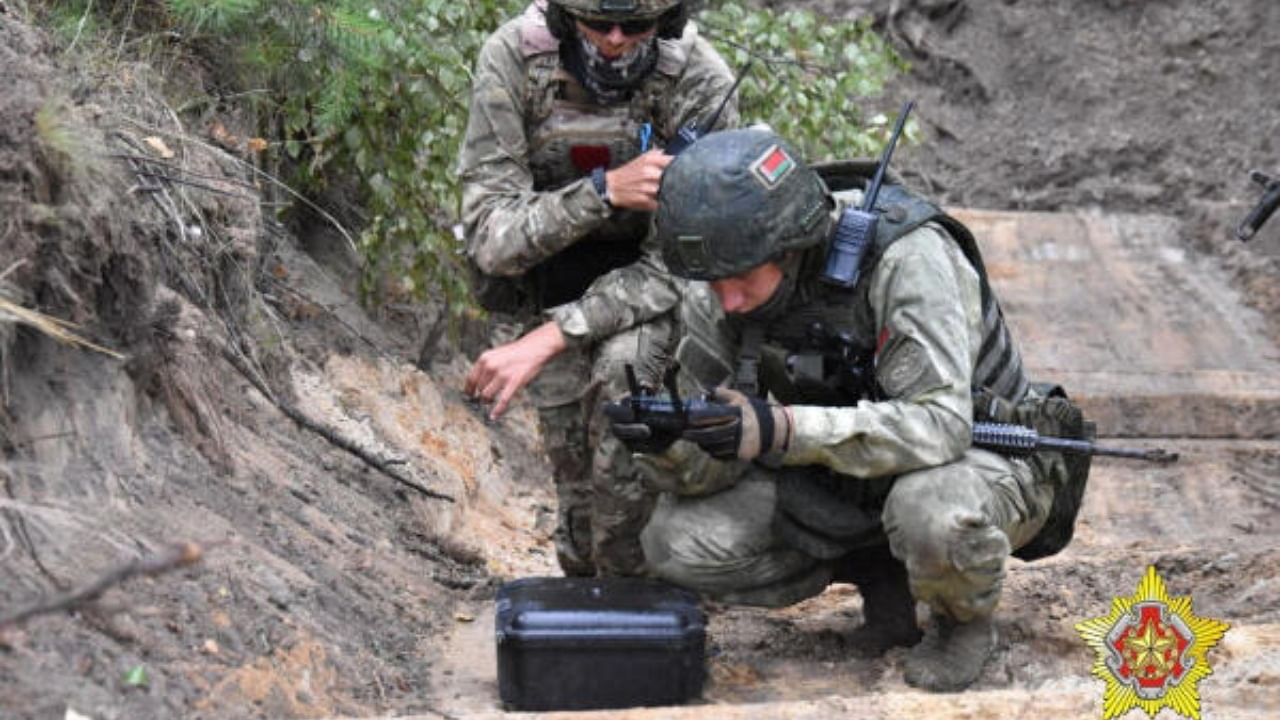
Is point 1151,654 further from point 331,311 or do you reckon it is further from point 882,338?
point 331,311

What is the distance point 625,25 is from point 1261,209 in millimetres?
2176

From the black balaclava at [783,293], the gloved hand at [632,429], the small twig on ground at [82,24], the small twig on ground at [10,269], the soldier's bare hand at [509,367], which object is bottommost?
the soldier's bare hand at [509,367]

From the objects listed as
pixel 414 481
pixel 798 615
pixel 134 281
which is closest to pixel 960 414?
pixel 798 615

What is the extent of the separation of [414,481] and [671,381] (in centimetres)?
218

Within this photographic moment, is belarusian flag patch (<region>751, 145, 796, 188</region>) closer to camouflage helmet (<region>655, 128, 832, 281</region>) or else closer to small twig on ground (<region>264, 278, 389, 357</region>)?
camouflage helmet (<region>655, 128, 832, 281</region>)

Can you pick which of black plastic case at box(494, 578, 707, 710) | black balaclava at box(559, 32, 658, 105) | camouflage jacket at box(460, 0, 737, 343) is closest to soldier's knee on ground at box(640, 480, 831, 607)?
black plastic case at box(494, 578, 707, 710)

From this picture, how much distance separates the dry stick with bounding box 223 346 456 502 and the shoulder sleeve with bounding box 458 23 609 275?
0.68m

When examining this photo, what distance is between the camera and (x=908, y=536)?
420 cm

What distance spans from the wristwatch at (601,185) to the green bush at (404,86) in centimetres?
131

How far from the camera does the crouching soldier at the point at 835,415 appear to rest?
13.5ft

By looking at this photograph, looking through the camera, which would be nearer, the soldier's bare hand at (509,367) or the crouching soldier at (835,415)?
the crouching soldier at (835,415)

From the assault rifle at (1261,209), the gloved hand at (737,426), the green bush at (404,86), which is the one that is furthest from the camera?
the green bush at (404,86)

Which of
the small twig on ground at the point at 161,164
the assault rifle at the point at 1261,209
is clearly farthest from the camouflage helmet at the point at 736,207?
the assault rifle at the point at 1261,209

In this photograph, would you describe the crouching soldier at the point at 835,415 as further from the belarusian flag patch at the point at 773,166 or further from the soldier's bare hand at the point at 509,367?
the soldier's bare hand at the point at 509,367
